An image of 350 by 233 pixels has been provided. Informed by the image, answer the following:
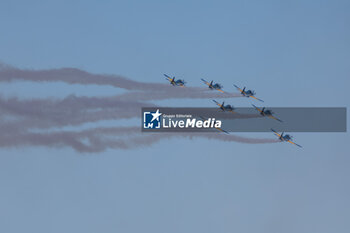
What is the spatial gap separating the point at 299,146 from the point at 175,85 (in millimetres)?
19644

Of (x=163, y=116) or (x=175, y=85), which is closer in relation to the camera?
(x=163, y=116)

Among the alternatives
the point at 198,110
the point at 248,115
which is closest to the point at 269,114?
the point at 248,115

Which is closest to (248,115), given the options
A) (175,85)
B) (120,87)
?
(175,85)

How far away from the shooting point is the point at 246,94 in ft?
356

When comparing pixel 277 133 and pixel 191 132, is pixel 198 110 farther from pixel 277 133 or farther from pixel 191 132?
pixel 277 133

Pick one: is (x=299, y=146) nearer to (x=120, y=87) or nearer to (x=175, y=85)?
(x=175, y=85)

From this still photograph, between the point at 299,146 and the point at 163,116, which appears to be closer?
the point at 163,116

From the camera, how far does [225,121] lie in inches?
4001

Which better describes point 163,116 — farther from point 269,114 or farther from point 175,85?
point 269,114

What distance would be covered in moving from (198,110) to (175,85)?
7.95 metres

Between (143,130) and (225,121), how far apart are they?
1194 centimetres

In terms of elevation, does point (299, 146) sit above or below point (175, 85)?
below

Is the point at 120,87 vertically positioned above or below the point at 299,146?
above

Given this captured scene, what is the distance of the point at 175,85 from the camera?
351 ft
